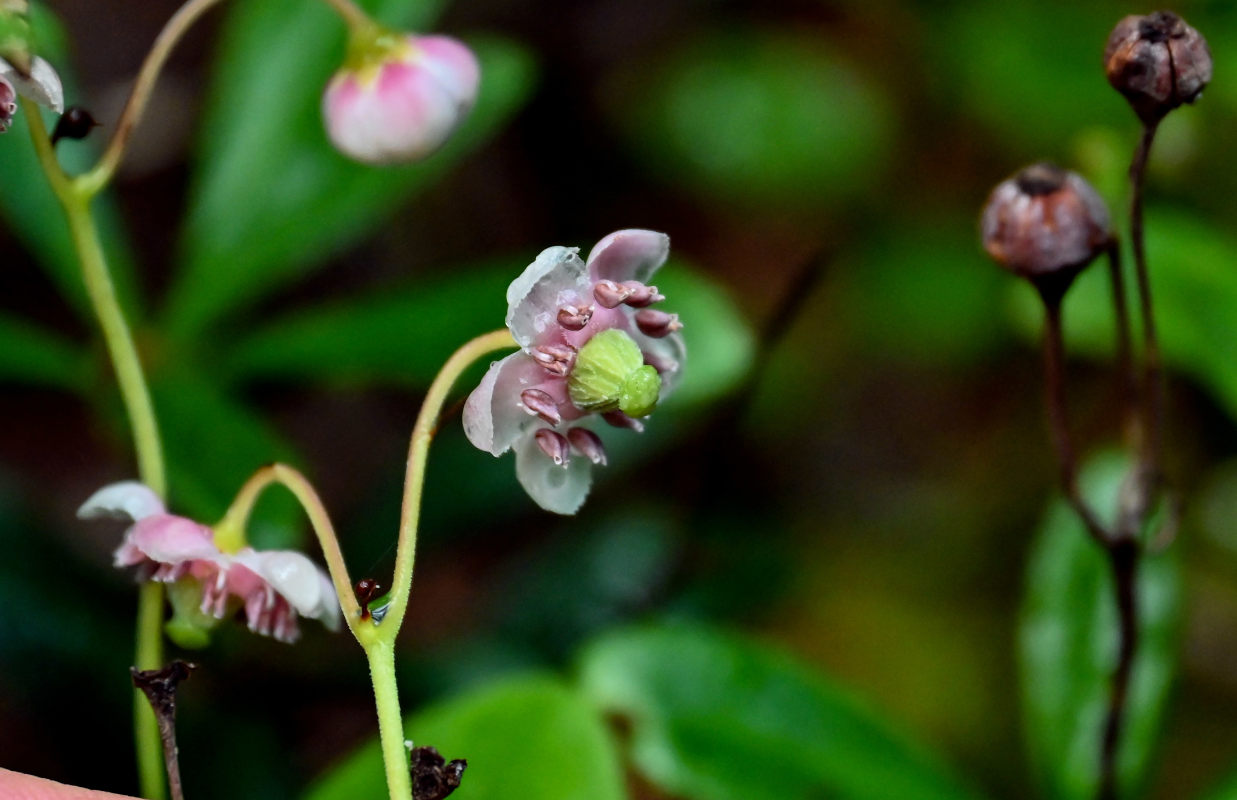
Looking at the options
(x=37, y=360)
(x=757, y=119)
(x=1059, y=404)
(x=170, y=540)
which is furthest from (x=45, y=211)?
(x=757, y=119)

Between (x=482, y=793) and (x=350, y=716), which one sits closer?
(x=482, y=793)

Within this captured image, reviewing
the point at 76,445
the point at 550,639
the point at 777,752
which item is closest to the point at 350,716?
the point at 550,639

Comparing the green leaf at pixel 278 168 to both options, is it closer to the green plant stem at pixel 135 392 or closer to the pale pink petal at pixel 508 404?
the green plant stem at pixel 135 392

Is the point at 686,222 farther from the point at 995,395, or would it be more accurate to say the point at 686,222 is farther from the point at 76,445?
the point at 76,445

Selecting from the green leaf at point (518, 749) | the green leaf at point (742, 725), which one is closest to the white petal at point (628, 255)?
the green leaf at point (518, 749)

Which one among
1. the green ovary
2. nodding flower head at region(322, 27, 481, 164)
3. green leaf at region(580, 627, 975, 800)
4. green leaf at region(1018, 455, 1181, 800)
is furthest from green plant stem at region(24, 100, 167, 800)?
green leaf at region(1018, 455, 1181, 800)
